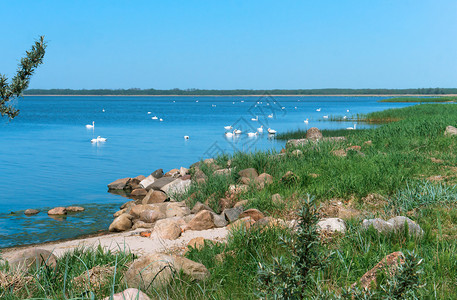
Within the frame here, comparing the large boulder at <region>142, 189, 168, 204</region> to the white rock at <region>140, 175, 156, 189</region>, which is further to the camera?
the white rock at <region>140, 175, 156, 189</region>

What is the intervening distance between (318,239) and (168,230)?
573 centimetres

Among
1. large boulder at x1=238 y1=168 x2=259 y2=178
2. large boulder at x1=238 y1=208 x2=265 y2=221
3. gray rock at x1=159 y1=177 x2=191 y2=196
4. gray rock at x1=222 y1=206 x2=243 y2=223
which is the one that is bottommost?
gray rock at x1=159 y1=177 x2=191 y2=196

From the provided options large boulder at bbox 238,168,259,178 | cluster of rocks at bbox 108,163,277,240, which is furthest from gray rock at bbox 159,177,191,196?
large boulder at bbox 238,168,259,178

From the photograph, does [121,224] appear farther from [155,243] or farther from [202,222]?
[155,243]

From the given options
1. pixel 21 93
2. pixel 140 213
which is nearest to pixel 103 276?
pixel 21 93

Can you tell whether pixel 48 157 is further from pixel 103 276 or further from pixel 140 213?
pixel 103 276

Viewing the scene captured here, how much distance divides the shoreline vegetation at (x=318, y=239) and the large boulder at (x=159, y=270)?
40mm

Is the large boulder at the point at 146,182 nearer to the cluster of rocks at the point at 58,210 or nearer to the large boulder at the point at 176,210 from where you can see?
the cluster of rocks at the point at 58,210

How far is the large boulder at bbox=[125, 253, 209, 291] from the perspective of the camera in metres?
4.63

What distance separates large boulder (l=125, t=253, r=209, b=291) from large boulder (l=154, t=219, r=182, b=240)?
11.3ft

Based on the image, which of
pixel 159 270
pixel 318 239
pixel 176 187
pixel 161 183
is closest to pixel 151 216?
pixel 176 187

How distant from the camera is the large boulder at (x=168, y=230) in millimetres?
8419

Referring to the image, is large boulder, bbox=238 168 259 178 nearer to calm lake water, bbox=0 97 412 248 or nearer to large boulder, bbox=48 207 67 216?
calm lake water, bbox=0 97 412 248

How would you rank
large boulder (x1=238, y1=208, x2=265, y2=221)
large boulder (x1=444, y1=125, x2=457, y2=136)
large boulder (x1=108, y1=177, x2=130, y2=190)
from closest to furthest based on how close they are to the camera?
large boulder (x1=238, y1=208, x2=265, y2=221) → large boulder (x1=444, y1=125, x2=457, y2=136) → large boulder (x1=108, y1=177, x2=130, y2=190)
